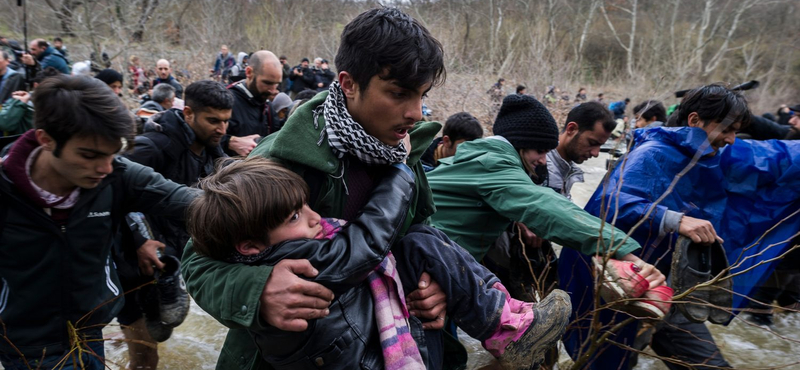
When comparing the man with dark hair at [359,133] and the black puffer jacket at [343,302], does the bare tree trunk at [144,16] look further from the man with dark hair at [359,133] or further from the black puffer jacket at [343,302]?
the black puffer jacket at [343,302]

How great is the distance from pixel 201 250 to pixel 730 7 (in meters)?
38.7

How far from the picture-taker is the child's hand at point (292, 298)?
1.35m

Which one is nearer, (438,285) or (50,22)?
(438,285)

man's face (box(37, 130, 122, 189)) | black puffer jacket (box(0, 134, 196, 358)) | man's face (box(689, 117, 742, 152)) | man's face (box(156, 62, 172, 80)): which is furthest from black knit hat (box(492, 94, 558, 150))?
man's face (box(156, 62, 172, 80))

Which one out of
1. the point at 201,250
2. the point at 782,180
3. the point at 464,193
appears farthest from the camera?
the point at 782,180

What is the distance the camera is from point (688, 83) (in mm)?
27953

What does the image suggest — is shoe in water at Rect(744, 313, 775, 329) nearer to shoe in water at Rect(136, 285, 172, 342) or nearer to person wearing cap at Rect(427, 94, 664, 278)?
person wearing cap at Rect(427, 94, 664, 278)

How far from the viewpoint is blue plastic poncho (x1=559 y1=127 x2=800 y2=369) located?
9.99 feet

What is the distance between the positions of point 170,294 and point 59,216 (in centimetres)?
100

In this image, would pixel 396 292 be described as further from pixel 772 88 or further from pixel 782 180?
pixel 772 88

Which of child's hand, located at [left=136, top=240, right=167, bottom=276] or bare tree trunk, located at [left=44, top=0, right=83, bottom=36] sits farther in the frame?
bare tree trunk, located at [left=44, top=0, right=83, bottom=36]

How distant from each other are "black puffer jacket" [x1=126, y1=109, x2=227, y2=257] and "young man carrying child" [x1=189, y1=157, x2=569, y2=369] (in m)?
2.23

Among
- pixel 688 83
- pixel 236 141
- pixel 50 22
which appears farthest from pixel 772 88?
pixel 50 22

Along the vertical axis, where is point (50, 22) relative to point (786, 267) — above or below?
below
